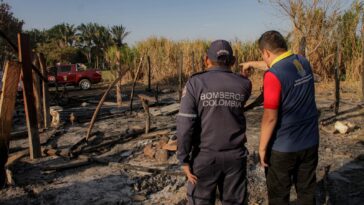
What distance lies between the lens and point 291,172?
3.46m

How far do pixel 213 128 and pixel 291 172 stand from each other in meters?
0.99

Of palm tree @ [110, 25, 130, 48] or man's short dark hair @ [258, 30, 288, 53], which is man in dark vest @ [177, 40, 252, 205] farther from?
palm tree @ [110, 25, 130, 48]

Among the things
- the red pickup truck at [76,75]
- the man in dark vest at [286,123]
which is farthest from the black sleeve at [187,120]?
the red pickup truck at [76,75]

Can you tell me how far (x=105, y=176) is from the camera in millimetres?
5852

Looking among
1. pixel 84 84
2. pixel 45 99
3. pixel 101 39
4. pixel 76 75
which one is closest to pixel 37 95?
pixel 45 99

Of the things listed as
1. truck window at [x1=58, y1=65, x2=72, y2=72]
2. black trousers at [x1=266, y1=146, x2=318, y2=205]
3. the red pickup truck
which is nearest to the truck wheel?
the red pickup truck

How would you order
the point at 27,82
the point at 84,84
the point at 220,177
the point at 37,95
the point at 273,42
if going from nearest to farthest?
the point at 220,177
the point at 273,42
the point at 27,82
the point at 37,95
the point at 84,84

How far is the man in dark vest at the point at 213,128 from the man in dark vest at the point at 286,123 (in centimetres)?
28

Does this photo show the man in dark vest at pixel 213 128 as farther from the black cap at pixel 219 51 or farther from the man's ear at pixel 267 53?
the man's ear at pixel 267 53

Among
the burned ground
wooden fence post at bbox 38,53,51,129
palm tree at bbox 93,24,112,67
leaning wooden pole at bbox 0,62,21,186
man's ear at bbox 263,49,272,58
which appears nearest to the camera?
man's ear at bbox 263,49,272,58

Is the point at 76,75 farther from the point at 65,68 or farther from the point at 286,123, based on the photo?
the point at 286,123

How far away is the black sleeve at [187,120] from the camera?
2.92 meters

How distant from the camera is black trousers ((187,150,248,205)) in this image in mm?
3006

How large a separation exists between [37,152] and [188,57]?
55.6 ft
